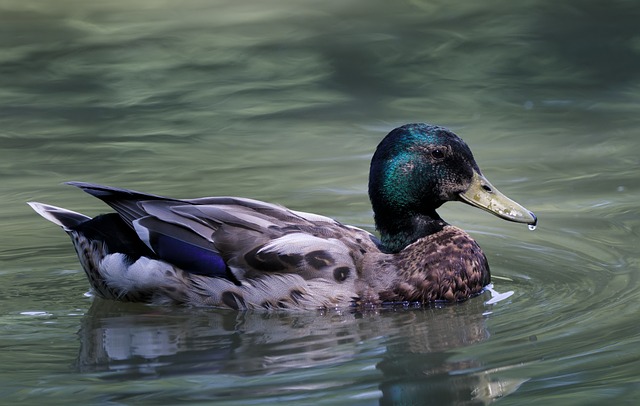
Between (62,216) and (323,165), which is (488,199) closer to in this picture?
(62,216)

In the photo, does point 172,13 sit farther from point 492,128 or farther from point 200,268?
point 200,268

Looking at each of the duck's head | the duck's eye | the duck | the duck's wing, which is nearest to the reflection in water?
the duck

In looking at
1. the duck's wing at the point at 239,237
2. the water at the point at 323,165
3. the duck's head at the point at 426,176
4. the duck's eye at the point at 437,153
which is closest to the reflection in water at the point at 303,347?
the water at the point at 323,165

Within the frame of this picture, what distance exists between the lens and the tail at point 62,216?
8984mm

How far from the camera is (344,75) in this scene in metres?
14.7

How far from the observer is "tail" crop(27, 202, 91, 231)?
8984 millimetres

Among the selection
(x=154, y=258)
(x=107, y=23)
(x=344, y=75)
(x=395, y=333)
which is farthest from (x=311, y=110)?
(x=395, y=333)

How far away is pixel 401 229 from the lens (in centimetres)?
862

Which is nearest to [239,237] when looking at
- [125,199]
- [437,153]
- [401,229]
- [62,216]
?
[125,199]

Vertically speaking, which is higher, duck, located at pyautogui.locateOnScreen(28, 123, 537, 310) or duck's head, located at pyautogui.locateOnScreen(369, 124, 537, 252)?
duck's head, located at pyautogui.locateOnScreen(369, 124, 537, 252)

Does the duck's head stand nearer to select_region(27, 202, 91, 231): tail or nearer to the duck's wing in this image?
the duck's wing

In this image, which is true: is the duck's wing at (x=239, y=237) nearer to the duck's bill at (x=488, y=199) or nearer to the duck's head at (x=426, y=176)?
the duck's head at (x=426, y=176)

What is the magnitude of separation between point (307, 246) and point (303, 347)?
103 centimetres

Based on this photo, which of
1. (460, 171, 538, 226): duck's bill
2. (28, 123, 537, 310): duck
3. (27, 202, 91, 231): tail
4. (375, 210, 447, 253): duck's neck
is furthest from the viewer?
(27, 202, 91, 231): tail
